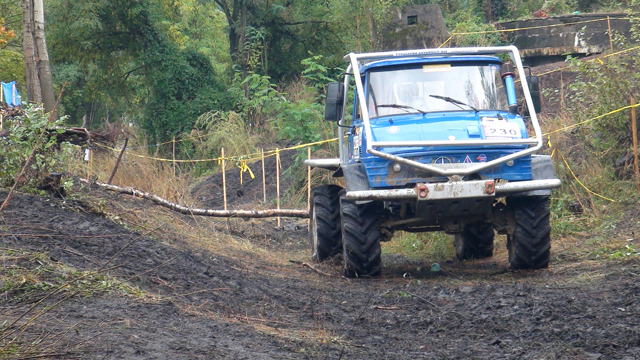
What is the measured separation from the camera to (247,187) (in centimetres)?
2056

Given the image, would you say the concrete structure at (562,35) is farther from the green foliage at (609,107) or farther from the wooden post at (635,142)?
the wooden post at (635,142)

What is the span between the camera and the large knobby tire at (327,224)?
9594 millimetres

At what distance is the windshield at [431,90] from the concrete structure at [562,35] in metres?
12.1

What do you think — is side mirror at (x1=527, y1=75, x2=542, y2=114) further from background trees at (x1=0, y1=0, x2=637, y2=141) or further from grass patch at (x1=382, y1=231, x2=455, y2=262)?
background trees at (x1=0, y1=0, x2=637, y2=141)

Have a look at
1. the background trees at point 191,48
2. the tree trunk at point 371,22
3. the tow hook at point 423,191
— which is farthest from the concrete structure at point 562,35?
the tow hook at point 423,191

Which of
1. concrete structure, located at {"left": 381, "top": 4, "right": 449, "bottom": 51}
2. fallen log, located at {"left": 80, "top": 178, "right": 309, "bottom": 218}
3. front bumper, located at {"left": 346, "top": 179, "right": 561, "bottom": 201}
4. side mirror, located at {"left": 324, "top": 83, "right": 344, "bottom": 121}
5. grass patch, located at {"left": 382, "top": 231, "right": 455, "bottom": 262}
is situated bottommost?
grass patch, located at {"left": 382, "top": 231, "right": 455, "bottom": 262}

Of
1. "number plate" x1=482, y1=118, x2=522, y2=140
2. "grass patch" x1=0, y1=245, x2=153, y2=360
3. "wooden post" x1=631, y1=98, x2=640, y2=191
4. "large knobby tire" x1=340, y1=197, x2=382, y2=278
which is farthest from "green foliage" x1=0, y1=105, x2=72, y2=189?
"wooden post" x1=631, y1=98, x2=640, y2=191

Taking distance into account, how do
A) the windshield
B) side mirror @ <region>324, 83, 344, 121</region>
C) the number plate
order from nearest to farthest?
the number plate
the windshield
side mirror @ <region>324, 83, 344, 121</region>

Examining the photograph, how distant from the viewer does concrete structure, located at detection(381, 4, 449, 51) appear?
26.1 m

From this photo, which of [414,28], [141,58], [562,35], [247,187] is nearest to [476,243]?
[247,187]

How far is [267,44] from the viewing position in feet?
110

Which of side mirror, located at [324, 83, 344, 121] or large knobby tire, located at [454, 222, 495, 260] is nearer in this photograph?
side mirror, located at [324, 83, 344, 121]

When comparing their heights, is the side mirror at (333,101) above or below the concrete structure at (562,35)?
below

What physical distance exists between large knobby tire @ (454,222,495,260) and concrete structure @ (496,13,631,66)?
1092cm
